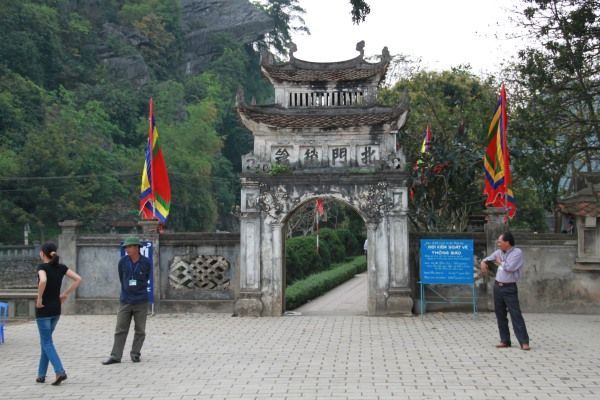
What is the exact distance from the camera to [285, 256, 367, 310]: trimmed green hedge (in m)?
21.5

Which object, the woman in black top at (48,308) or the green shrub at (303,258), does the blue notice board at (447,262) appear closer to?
the green shrub at (303,258)

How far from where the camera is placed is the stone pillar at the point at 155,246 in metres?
18.2

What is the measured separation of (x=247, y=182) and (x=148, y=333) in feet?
15.2

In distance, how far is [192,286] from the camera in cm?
1834

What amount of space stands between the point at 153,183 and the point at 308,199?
4.98m

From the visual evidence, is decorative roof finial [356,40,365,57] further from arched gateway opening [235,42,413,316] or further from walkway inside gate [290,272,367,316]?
walkway inside gate [290,272,367,316]

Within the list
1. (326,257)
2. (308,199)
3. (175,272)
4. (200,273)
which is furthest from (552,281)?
(326,257)

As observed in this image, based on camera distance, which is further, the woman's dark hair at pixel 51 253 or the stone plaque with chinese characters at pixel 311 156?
the stone plaque with chinese characters at pixel 311 156

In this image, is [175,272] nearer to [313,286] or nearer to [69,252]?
[69,252]

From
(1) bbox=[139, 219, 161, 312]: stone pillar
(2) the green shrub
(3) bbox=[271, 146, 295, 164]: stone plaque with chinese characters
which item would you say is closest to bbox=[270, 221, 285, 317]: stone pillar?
(3) bbox=[271, 146, 295, 164]: stone plaque with chinese characters

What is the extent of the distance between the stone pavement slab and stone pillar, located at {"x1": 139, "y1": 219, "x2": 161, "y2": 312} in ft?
5.87

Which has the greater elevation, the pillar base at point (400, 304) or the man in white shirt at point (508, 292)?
the man in white shirt at point (508, 292)

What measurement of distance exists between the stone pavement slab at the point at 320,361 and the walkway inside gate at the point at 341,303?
8.69 ft

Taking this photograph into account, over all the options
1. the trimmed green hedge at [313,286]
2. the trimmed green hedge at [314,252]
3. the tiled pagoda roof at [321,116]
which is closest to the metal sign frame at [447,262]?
the tiled pagoda roof at [321,116]
